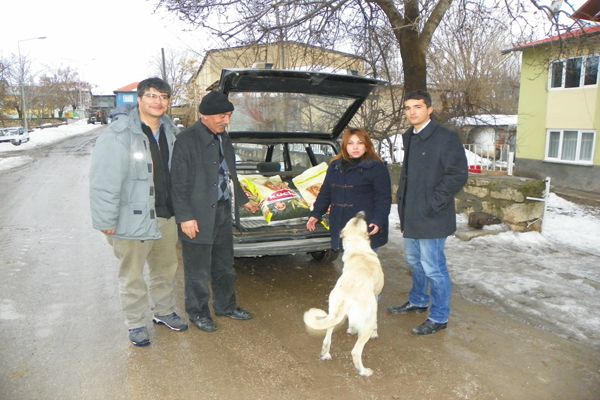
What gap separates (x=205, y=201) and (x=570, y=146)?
15.8 metres

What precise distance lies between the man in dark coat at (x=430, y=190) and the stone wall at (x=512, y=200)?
3.41 m

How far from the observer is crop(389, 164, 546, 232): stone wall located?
6270 mm

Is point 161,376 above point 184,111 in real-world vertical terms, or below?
below

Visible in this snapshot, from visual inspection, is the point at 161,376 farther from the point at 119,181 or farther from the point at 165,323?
the point at 119,181

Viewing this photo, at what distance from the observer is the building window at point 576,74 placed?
14087 mm

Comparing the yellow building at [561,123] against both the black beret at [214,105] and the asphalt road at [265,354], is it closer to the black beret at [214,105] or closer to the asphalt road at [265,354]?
the asphalt road at [265,354]

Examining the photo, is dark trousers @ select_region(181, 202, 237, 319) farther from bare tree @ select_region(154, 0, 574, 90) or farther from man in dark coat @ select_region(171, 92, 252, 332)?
bare tree @ select_region(154, 0, 574, 90)

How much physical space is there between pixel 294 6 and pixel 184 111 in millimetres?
21341

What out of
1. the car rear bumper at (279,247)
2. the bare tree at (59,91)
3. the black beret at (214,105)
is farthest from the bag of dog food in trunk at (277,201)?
the bare tree at (59,91)

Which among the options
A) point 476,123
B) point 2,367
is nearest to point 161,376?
point 2,367

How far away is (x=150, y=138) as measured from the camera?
3.32m

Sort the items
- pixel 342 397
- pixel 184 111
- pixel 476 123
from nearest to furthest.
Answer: pixel 342 397, pixel 476 123, pixel 184 111

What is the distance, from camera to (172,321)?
3.64 m

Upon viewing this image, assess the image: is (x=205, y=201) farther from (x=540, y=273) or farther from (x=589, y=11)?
(x=589, y=11)
